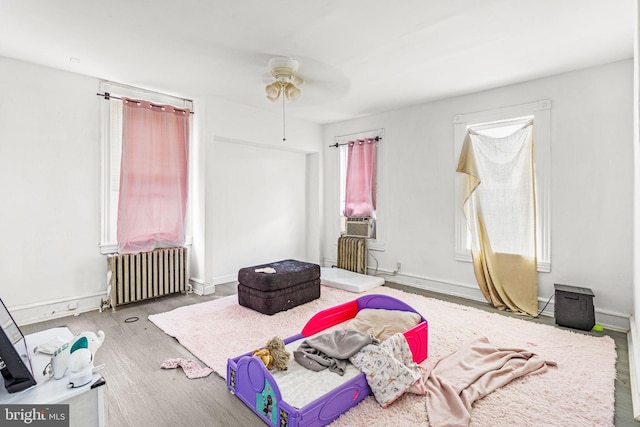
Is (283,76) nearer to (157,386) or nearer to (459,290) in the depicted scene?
(157,386)

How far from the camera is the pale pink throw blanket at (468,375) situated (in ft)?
6.39

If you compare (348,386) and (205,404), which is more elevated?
(348,386)

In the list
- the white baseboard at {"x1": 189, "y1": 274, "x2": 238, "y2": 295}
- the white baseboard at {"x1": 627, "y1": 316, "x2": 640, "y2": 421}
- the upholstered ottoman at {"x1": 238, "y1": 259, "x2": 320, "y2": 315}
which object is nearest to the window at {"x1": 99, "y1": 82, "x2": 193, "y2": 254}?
the white baseboard at {"x1": 189, "y1": 274, "x2": 238, "y2": 295}

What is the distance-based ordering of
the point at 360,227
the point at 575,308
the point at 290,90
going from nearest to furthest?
the point at 575,308 → the point at 290,90 → the point at 360,227

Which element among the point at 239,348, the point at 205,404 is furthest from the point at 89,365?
the point at 239,348

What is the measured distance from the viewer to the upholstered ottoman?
3609 mm

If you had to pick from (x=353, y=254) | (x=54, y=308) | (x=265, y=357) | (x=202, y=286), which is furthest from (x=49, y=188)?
(x=353, y=254)

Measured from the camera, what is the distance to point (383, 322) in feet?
8.96

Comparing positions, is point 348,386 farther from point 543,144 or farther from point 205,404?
point 543,144

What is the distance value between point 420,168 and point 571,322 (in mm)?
2545

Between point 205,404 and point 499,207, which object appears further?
point 499,207

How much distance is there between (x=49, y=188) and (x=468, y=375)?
439cm

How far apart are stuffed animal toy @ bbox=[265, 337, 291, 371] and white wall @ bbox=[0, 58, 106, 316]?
2.82 metres

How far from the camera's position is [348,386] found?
1.98 meters
